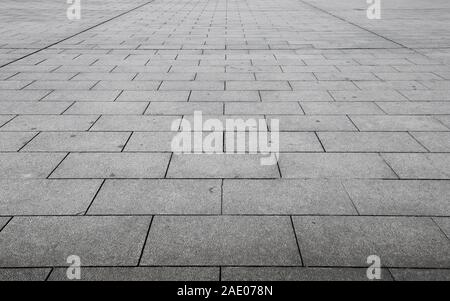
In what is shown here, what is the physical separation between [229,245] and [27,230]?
1733 millimetres

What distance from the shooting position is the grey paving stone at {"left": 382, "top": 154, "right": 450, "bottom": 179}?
4.04 m

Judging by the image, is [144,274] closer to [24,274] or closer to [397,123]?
[24,274]

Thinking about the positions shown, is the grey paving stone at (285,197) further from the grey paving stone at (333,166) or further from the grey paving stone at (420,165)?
the grey paving stone at (420,165)

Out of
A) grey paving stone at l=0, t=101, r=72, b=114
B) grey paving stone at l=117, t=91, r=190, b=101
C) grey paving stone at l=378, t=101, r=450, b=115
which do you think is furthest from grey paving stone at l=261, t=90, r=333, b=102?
grey paving stone at l=0, t=101, r=72, b=114

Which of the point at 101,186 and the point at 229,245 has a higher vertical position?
the point at 101,186

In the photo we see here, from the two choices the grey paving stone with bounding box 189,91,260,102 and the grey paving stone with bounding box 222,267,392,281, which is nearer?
the grey paving stone with bounding box 222,267,392,281

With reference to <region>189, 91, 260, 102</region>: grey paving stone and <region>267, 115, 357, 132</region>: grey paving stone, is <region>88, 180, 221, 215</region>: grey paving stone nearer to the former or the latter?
<region>267, 115, 357, 132</region>: grey paving stone

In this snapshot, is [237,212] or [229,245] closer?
[229,245]

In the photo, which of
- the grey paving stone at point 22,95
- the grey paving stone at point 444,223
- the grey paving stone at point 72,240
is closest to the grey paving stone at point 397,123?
the grey paving stone at point 444,223

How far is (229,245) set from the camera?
118 inches

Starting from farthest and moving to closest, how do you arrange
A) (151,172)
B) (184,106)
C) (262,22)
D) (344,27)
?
(262,22) → (344,27) → (184,106) → (151,172)

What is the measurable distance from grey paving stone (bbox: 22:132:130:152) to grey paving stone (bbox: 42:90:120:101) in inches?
60.1
